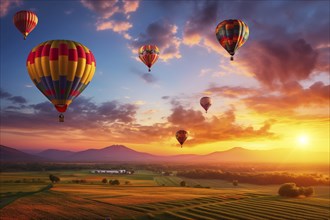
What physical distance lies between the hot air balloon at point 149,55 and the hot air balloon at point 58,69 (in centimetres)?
2751

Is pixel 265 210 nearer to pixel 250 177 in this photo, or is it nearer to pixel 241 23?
pixel 241 23

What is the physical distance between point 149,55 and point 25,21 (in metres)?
26.6

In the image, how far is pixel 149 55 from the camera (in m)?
72.3

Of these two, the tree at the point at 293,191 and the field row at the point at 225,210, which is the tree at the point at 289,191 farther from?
the field row at the point at 225,210

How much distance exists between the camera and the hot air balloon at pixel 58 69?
4466 cm

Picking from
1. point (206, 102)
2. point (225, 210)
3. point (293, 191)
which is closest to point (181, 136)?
point (206, 102)

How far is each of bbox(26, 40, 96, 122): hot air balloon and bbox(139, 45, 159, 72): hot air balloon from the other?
27.5 m

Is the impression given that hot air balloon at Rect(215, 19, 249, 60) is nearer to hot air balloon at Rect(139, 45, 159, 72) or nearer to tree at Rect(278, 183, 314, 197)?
hot air balloon at Rect(139, 45, 159, 72)

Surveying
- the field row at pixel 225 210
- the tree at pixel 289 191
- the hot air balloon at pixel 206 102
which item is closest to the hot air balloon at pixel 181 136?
the hot air balloon at pixel 206 102

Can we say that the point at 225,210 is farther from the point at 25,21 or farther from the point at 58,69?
the point at 25,21

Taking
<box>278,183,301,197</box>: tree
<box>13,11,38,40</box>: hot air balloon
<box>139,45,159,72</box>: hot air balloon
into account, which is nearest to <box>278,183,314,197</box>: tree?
<box>278,183,301,197</box>: tree

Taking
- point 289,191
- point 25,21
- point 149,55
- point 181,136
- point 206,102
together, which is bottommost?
point 289,191

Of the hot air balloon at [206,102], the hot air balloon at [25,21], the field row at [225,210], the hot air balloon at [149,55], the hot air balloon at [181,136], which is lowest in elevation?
the field row at [225,210]

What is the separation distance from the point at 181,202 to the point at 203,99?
27.1 m
